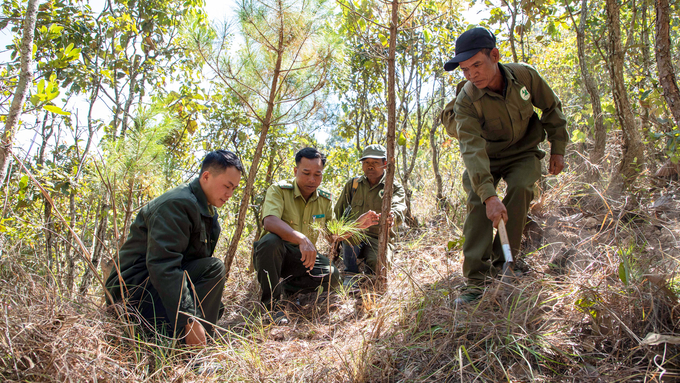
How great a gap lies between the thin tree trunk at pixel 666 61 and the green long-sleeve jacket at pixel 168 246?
2.44 m

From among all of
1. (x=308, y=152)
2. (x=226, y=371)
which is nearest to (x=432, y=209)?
(x=308, y=152)

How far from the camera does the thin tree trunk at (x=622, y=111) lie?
3.05m

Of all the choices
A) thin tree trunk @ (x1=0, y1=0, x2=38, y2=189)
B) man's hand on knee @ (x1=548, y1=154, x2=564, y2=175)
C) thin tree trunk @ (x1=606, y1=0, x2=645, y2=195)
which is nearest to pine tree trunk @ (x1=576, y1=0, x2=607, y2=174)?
thin tree trunk @ (x1=606, y1=0, x2=645, y2=195)

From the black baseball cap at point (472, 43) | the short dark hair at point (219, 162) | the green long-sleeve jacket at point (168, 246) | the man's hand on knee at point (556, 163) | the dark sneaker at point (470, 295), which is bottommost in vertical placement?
the dark sneaker at point (470, 295)

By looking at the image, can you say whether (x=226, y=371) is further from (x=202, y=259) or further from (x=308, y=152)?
(x=308, y=152)

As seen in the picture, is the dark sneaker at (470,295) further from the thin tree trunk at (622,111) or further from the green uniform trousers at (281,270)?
the thin tree trunk at (622,111)

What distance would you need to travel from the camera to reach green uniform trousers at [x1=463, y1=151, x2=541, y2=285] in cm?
244

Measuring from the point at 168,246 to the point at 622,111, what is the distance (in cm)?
340

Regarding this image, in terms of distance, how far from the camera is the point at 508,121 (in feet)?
8.17

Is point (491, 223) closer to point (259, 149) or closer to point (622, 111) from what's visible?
point (622, 111)

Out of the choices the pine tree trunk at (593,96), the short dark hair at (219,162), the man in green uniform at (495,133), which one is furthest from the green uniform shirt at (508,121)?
the short dark hair at (219,162)

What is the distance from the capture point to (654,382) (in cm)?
128

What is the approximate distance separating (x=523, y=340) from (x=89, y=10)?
502cm

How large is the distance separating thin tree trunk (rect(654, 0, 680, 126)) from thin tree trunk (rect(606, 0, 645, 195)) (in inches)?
51.6
